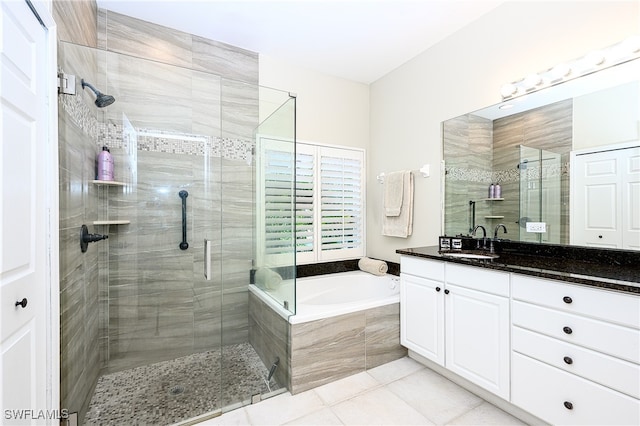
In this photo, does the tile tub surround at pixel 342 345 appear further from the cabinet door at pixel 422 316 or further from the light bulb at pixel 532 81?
the light bulb at pixel 532 81

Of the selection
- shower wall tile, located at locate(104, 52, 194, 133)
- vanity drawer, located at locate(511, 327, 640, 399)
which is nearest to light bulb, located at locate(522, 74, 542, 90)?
vanity drawer, located at locate(511, 327, 640, 399)

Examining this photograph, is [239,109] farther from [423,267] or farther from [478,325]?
[478,325]

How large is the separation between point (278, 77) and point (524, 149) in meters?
2.33

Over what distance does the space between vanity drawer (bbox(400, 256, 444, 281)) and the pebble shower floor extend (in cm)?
132

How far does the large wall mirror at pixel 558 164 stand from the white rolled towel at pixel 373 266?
81cm

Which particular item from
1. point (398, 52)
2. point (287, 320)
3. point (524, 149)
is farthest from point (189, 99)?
point (524, 149)

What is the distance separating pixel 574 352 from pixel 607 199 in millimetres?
943

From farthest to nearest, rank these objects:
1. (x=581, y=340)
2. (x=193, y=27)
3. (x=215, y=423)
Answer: (x=193, y=27) < (x=215, y=423) < (x=581, y=340)

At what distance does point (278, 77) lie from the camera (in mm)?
2938

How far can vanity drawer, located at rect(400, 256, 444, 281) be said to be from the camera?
201cm

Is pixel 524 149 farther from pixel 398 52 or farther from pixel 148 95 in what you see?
pixel 148 95

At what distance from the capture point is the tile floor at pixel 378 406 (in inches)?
65.7

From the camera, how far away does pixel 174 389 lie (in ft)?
6.17

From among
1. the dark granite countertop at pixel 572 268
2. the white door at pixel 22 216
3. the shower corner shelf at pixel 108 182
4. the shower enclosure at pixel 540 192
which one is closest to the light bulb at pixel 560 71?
the shower enclosure at pixel 540 192
